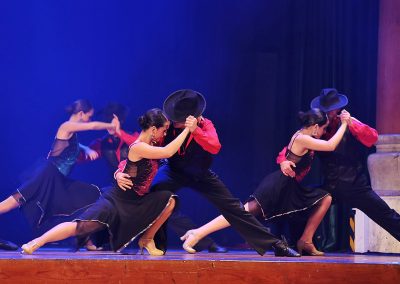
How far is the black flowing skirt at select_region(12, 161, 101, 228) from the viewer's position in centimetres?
769

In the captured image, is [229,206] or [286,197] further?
[286,197]

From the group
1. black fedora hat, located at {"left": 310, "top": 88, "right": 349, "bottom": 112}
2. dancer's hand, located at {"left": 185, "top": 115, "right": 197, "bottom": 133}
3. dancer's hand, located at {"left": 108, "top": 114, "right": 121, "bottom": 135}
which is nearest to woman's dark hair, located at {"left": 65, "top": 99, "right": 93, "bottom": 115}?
dancer's hand, located at {"left": 108, "top": 114, "right": 121, "bottom": 135}

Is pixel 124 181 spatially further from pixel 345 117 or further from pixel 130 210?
pixel 345 117

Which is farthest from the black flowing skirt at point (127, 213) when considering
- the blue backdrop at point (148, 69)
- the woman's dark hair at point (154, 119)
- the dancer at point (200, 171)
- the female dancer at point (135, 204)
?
the blue backdrop at point (148, 69)

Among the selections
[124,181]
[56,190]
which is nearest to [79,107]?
[56,190]

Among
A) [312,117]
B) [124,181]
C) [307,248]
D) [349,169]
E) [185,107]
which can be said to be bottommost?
[307,248]

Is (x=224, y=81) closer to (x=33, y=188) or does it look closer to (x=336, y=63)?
(x=336, y=63)

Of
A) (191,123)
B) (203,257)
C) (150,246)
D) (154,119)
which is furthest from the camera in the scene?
(150,246)

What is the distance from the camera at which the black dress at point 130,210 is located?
6.62m

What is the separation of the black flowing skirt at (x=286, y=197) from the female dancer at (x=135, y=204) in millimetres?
921

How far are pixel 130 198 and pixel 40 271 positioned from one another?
1.26 m

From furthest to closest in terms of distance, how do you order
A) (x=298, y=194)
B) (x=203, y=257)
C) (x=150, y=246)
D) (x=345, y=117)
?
(x=298, y=194) → (x=345, y=117) → (x=150, y=246) → (x=203, y=257)

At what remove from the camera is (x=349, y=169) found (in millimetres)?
7520

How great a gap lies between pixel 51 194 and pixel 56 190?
6cm
